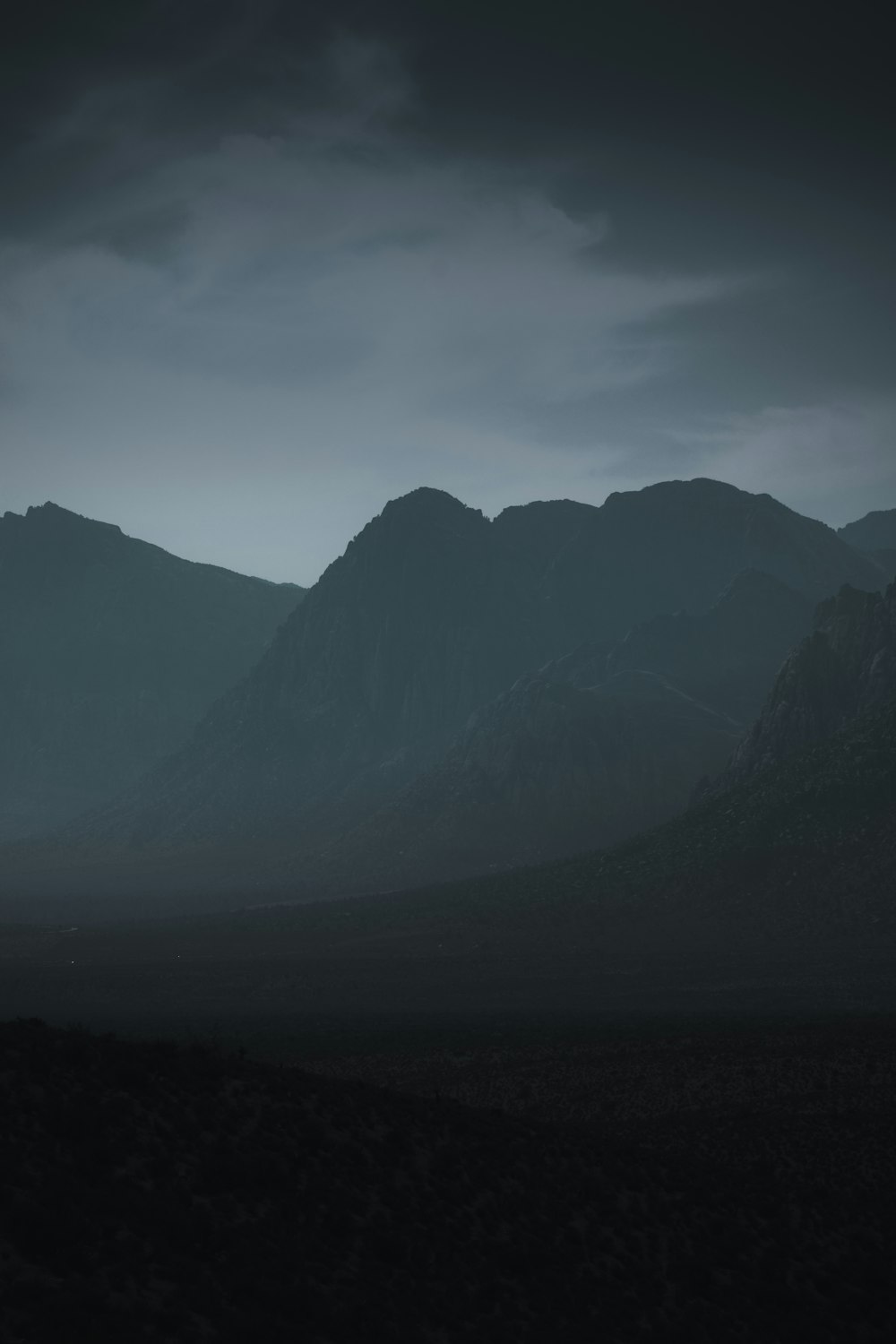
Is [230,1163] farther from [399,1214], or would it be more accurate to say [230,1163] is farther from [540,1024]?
[540,1024]

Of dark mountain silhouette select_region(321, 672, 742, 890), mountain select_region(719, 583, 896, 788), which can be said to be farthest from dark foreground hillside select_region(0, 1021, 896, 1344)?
dark mountain silhouette select_region(321, 672, 742, 890)

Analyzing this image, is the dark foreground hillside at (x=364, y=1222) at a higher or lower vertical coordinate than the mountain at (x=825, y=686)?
lower

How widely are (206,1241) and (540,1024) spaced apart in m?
47.1

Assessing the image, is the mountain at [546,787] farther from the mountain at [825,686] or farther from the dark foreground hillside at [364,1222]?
the dark foreground hillside at [364,1222]

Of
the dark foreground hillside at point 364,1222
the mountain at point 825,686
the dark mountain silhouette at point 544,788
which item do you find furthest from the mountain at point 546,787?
the dark foreground hillside at point 364,1222

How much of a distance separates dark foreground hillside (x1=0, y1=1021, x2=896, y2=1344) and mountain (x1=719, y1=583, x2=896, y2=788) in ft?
345

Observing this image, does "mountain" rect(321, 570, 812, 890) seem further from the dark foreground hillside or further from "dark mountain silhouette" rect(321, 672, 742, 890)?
the dark foreground hillside

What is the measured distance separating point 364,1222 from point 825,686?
126 meters

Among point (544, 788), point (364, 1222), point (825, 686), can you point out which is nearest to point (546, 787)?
point (544, 788)

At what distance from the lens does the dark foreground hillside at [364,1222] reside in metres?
18.2

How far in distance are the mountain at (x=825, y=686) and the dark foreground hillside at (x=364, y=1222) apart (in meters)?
105

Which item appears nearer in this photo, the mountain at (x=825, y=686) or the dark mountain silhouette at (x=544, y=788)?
the mountain at (x=825, y=686)

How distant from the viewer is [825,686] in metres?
138

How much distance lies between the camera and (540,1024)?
212 ft
